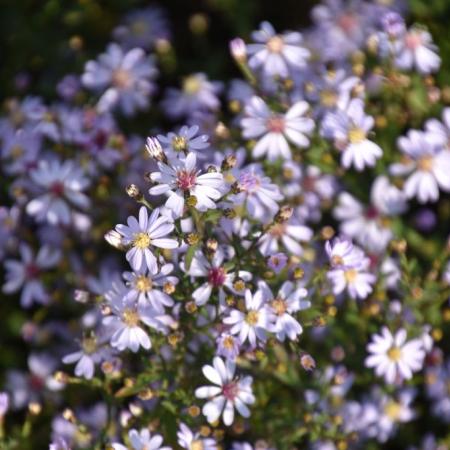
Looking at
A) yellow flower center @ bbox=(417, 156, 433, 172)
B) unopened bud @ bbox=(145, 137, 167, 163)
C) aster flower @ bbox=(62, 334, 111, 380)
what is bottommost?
aster flower @ bbox=(62, 334, 111, 380)

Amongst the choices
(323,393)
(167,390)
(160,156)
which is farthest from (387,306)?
(160,156)

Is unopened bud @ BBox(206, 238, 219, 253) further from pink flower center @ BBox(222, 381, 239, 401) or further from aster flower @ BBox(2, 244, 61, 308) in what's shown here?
aster flower @ BBox(2, 244, 61, 308)

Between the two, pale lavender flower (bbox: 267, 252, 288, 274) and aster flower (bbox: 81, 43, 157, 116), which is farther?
aster flower (bbox: 81, 43, 157, 116)

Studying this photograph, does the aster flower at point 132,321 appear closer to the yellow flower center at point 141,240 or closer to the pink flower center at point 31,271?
the yellow flower center at point 141,240

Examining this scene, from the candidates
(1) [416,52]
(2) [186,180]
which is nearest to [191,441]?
(2) [186,180]

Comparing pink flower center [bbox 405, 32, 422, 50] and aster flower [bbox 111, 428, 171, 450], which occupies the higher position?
pink flower center [bbox 405, 32, 422, 50]

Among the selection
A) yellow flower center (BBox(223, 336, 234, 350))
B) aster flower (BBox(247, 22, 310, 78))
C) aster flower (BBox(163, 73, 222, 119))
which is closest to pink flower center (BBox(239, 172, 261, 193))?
yellow flower center (BBox(223, 336, 234, 350))

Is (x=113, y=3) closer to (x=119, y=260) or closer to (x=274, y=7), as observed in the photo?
(x=274, y=7)
